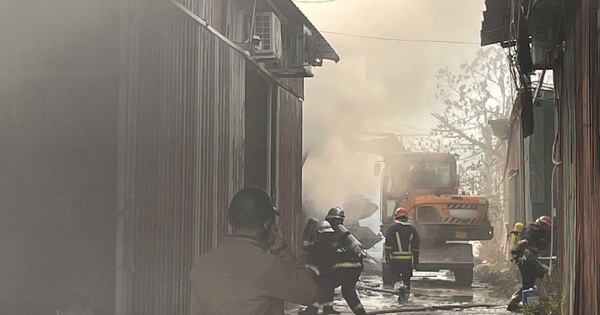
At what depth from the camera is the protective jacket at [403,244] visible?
15.0 m

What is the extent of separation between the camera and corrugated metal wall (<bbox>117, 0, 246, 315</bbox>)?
7.21m

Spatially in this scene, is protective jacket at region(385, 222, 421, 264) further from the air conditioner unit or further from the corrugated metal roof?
the air conditioner unit

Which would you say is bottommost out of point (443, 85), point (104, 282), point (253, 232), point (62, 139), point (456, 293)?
point (456, 293)

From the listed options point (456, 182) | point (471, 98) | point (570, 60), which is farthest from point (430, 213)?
point (471, 98)

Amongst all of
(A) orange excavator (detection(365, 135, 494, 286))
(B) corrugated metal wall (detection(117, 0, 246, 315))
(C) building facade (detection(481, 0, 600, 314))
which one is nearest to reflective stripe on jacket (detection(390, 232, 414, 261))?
(A) orange excavator (detection(365, 135, 494, 286))

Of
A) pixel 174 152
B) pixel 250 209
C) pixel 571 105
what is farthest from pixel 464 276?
pixel 250 209

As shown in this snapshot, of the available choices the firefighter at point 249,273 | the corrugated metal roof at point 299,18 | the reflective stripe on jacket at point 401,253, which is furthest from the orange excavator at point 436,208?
the firefighter at point 249,273

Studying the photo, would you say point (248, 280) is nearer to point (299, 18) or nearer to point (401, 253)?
point (299, 18)

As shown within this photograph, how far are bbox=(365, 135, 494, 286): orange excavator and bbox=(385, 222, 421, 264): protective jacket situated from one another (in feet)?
8.45

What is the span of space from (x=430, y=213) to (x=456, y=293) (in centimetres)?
303

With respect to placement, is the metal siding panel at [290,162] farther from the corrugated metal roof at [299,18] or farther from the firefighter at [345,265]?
the firefighter at [345,265]

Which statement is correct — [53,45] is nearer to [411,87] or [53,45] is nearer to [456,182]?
[456,182]

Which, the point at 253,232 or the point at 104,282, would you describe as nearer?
the point at 253,232

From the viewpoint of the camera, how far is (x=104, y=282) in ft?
23.8
